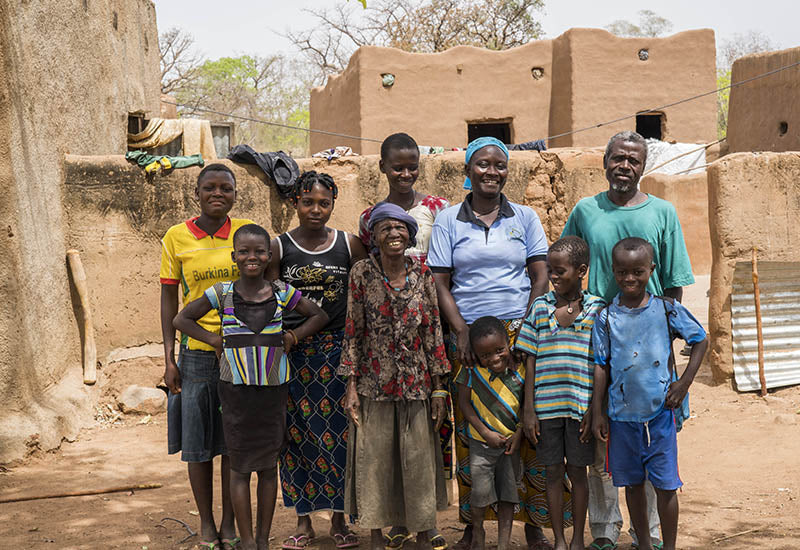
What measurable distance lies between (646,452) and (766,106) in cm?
980

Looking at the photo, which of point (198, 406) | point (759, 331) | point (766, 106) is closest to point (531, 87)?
point (766, 106)

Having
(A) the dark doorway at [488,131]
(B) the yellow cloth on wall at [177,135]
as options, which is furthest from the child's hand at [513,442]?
(A) the dark doorway at [488,131]

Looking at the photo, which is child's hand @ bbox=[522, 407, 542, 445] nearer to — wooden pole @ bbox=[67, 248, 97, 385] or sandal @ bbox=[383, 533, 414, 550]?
sandal @ bbox=[383, 533, 414, 550]

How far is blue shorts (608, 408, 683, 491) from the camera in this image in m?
3.01

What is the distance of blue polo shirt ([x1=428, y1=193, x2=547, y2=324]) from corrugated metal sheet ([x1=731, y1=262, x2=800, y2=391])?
156 inches

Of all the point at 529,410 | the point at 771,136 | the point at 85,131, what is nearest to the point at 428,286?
the point at 529,410

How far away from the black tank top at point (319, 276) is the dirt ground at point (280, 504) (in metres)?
1.05

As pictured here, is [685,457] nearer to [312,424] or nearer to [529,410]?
[529,410]

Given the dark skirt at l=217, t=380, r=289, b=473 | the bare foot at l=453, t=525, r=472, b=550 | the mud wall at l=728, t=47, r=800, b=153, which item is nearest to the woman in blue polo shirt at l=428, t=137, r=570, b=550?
the bare foot at l=453, t=525, r=472, b=550

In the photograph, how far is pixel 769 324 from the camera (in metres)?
6.68

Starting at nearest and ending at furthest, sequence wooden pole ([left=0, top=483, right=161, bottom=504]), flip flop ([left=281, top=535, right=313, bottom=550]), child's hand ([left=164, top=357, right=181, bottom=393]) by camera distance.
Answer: child's hand ([left=164, top=357, right=181, bottom=393]) < flip flop ([left=281, top=535, right=313, bottom=550]) < wooden pole ([left=0, top=483, right=161, bottom=504])

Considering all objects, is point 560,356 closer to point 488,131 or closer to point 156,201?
point 156,201

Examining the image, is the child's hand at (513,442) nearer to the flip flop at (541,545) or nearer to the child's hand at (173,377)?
the flip flop at (541,545)

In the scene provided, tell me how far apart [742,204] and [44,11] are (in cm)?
546
